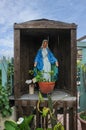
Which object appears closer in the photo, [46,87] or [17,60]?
[17,60]

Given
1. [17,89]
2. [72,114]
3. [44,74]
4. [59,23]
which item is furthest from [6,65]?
[72,114]

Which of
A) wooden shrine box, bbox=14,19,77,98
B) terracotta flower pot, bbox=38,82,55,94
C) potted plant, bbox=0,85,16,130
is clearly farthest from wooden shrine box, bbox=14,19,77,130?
potted plant, bbox=0,85,16,130

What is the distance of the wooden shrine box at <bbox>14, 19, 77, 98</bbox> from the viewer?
3492mm

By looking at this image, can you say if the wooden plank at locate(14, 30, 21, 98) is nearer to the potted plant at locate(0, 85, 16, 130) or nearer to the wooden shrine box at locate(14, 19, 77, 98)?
the wooden shrine box at locate(14, 19, 77, 98)

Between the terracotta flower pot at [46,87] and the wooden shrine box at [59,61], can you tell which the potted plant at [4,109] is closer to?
the wooden shrine box at [59,61]

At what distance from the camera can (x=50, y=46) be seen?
4633 mm

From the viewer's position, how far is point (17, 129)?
3.07 m

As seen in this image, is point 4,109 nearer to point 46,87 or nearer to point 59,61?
point 46,87

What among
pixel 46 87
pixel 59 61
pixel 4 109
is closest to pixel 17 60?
pixel 46 87

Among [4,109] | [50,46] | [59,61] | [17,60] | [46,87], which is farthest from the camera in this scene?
[50,46]

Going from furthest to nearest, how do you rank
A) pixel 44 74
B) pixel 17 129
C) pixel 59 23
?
1. pixel 44 74
2. pixel 59 23
3. pixel 17 129

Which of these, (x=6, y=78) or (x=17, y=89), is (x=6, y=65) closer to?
(x=6, y=78)

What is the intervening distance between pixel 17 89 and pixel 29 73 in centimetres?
88

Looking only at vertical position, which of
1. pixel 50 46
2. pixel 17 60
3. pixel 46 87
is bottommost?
pixel 46 87
